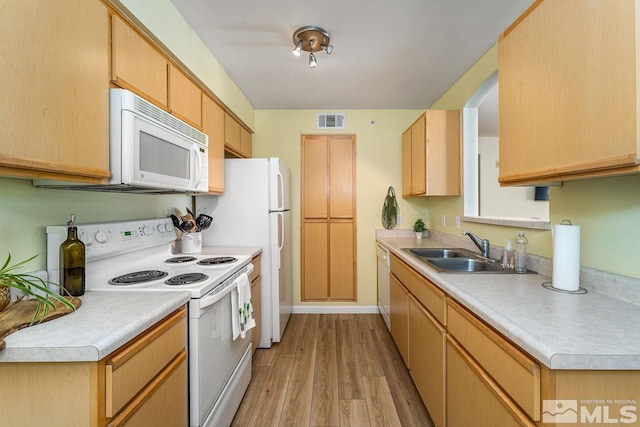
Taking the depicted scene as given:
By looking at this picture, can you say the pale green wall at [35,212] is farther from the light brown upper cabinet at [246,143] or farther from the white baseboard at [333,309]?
the white baseboard at [333,309]

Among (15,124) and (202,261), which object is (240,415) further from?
(15,124)

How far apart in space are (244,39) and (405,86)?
1.60 meters

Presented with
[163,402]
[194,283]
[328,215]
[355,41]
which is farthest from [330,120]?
[163,402]

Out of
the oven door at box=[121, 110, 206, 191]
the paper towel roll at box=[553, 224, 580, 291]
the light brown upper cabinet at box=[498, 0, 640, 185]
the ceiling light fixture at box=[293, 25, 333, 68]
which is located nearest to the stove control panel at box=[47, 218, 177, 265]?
the oven door at box=[121, 110, 206, 191]

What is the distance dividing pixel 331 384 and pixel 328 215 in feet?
6.24

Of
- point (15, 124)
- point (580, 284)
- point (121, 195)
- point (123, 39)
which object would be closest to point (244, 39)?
point (123, 39)

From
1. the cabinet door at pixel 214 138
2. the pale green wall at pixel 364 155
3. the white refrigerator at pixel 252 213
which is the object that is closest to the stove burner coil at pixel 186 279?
the cabinet door at pixel 214 138

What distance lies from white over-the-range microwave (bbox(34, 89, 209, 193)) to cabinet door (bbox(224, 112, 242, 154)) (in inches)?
35.1

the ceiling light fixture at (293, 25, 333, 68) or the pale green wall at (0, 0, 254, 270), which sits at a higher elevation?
the ceiling light fixture at (293, 25, 333, 68)

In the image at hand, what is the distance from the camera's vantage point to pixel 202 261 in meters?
1.94

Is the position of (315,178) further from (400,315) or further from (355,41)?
(400,315)

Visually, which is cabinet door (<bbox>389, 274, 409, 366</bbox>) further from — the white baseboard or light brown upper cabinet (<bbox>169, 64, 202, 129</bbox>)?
light brown upper cabinet (<bbox>169, 64, 202, 129</bbox>)

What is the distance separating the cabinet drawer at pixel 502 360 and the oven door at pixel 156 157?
1548mm

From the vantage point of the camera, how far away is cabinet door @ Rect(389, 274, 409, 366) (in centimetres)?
215
